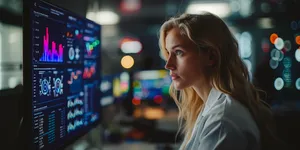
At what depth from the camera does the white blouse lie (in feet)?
3.37

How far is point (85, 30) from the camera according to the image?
175 centimetres

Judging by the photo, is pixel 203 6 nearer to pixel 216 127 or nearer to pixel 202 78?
pixel 202 78

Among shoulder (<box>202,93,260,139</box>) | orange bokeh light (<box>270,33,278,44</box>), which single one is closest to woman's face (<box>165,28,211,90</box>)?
shoulder (<box>202,93,260,139</box>)

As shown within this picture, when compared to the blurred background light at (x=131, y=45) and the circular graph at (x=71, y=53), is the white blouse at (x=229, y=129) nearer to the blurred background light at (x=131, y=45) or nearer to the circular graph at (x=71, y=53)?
the circular graph at (x=71, y=53)

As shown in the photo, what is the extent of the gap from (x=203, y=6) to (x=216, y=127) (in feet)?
10.2

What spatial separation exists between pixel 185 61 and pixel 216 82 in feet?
0.50

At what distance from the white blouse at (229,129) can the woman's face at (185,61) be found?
0.19m

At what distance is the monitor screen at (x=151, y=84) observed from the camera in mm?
3559

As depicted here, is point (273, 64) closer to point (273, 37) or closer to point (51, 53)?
point (273, 37)

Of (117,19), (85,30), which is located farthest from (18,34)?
(117,19)

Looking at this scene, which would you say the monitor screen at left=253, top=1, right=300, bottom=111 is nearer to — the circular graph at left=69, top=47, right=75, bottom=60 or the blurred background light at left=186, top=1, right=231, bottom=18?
the blurred background light at left=186, top=1, right=231, bottom=18

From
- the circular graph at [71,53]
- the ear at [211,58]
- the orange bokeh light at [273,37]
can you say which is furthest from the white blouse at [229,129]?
the orange bokeh light at [273,37]

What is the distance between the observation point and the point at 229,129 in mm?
1037

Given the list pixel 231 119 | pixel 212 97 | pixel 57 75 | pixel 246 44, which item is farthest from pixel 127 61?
pixel 231 119
